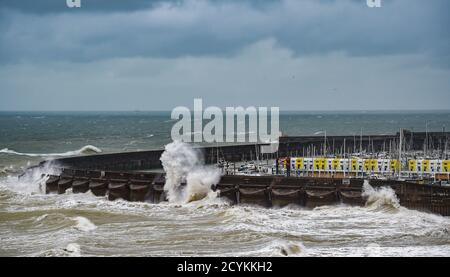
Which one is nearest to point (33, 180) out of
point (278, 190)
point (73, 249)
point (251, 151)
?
point (278, 190)

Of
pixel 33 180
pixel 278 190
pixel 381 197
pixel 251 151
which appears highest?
pixel 251 151

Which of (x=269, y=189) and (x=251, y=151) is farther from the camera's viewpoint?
(x=251, y=151)

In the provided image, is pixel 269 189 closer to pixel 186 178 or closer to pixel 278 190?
pixel 278 190

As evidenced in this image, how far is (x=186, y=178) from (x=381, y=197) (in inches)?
414

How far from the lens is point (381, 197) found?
3200 cm

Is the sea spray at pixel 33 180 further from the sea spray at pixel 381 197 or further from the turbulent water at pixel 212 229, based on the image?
the sea spray at pixel 381 197

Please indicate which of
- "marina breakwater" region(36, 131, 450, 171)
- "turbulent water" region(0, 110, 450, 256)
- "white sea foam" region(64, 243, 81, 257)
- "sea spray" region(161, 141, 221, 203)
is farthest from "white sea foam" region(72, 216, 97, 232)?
"marina breakwater" region(36, 131, 450, 171)

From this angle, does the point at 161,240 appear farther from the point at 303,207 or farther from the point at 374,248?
the point at 303,207

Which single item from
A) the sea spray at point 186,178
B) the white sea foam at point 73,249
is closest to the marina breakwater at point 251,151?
the sea spray at point 186,178

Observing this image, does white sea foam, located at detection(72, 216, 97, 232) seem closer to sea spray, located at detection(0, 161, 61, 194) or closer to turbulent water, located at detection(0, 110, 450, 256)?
turbulent water, located at detection(0, 110, 450, 256)

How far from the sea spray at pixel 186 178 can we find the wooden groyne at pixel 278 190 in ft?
1.50

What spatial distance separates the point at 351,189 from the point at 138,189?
11423 mm
